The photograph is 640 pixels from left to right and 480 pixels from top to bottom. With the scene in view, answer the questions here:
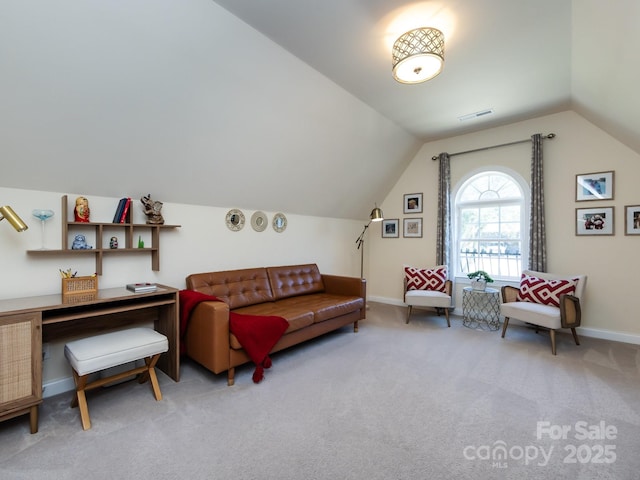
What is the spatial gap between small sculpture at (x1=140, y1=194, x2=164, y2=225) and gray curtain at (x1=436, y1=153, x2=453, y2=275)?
4008 mm

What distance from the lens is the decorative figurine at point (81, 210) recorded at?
2.32 m

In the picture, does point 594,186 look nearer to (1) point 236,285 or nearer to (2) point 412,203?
(2) point 412,203

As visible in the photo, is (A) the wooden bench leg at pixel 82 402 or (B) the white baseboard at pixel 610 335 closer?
(A) the wooden bench leg at pixel 82 402

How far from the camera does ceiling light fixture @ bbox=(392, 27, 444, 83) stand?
2098 millimetres

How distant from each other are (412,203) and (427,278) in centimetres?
144

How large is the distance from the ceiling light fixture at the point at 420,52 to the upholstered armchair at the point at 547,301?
281 cm

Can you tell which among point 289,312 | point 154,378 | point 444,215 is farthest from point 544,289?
point 154,378

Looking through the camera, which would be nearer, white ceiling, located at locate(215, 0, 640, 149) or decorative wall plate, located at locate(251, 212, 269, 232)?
white ceiling, located at locate(215, 0, 640, 149)

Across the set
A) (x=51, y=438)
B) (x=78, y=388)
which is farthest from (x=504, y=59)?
(x=51, y=438)

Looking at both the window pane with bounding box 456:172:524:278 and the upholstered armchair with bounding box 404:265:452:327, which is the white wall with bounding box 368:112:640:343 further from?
the upholstered armchair with bounding box 404:265:452:327

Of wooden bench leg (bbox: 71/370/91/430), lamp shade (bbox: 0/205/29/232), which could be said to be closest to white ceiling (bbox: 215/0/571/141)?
lamp shade (bbox: 0/205/29/232)

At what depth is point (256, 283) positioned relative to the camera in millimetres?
3488

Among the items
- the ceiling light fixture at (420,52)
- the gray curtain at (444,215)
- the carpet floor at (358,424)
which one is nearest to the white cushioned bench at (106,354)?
the carpet floor at (358,424)

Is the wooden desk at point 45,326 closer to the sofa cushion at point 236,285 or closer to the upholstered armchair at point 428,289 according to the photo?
the sofa cushion at point 236,285
